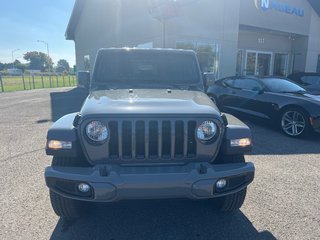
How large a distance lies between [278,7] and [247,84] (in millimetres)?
9699

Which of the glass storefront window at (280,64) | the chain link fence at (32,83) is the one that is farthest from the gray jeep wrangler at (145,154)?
the chain link fence at (32,83)

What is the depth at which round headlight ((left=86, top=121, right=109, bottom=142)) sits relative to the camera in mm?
2600

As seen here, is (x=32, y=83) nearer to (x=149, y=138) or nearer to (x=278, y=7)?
(x=278, y=7)

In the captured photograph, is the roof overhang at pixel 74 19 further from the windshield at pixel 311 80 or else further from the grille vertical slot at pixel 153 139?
the grille vertical slot at pixel 153 139

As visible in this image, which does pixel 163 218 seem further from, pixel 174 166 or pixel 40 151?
pixel 40 151

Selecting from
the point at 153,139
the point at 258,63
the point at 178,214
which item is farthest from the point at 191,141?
the point at 258,63

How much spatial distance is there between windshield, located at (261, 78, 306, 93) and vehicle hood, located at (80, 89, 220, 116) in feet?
15.1

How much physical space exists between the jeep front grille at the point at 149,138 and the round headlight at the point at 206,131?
63 mm

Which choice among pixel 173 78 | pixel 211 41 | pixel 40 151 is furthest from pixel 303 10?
pixel 40 151

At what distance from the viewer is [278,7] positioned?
15.1 meters

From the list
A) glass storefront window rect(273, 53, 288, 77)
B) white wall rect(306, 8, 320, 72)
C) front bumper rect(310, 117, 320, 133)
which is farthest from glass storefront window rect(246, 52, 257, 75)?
front bumper rect(310, 117, 320, 133)

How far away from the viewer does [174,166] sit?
8.71 feet

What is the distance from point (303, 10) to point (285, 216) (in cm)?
1715

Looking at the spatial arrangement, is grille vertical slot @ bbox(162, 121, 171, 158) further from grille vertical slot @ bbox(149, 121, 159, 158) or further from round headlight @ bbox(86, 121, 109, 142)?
round headlight @ bbox(86, 121, 109, 142)
